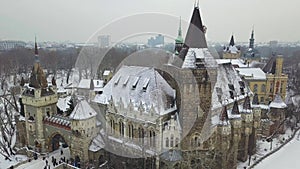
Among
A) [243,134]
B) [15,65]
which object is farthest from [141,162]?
[15,65]

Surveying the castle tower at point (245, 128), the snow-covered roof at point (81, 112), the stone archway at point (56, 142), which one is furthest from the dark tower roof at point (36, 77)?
the castle tower at point (245, 128)

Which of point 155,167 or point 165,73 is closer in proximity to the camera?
point 155,167

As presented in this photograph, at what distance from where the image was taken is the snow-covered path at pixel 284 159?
2739 centimetres

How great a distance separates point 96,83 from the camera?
5081cm

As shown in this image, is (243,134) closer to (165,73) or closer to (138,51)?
(165,73)

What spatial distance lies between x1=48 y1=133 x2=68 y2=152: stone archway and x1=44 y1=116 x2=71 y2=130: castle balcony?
59.3 inches

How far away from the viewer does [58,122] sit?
1144 inches

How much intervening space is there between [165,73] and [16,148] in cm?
2090

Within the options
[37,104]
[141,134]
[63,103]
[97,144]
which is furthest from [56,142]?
[63,103]

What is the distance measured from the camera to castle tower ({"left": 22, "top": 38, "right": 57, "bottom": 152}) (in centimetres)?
2916

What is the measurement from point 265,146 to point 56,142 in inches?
995

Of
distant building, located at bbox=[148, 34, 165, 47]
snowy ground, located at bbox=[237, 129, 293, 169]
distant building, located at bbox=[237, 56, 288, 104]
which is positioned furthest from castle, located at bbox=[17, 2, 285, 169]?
distant building, located at bbox=[237, 56, 288, 104]

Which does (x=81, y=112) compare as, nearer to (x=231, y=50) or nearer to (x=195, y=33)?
(x=195, y=33)

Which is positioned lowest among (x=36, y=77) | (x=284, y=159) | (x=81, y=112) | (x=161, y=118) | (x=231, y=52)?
(x=284, y=159)
